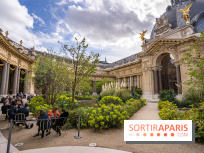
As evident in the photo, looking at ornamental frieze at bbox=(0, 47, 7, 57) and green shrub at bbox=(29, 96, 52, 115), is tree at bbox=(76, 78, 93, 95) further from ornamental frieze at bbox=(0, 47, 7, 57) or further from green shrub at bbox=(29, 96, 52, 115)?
ornamental frieze at bbox=(0, 47, 7, 57)

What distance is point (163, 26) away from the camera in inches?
961

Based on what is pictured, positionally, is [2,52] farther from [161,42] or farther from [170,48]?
[170,48]

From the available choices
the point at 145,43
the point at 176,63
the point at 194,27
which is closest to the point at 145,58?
the point at 145,43

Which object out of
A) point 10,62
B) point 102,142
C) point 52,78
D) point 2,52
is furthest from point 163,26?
point 10,62

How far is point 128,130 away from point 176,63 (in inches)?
829

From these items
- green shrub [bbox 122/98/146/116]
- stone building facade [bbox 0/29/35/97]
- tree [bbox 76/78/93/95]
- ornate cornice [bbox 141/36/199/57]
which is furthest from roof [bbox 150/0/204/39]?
stone building facade [bbox 0/29/35/97]

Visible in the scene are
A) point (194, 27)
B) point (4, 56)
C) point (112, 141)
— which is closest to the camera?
point (112, 141)

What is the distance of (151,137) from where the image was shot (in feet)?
14.3

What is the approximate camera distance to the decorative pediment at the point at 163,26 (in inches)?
934

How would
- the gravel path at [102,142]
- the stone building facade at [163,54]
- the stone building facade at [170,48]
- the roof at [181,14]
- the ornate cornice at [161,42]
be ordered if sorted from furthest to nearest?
the roof at [181,14]
the stone building facade at [170,48]
the stone building facade at [163,54]
the ornate cornice at [161,42]
the gravel path at [102,142]

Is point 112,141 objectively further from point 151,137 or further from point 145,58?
point 145,58

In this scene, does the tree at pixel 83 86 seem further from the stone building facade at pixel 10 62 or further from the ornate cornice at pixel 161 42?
the ornate cornice at pixel 161 42

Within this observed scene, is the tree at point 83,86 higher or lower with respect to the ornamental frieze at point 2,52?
lower

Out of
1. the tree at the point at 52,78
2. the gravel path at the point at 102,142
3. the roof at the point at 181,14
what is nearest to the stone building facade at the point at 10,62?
the tree at the point at 52,78
